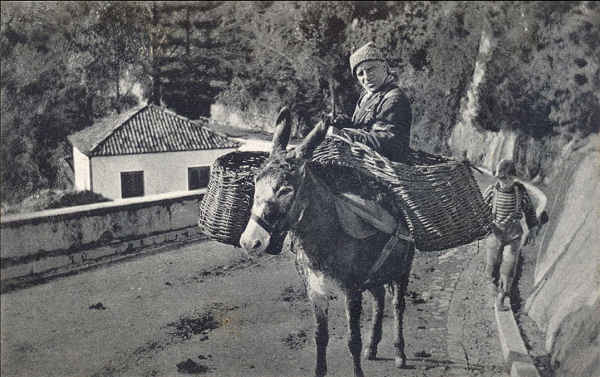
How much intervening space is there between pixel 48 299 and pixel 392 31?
277 cm

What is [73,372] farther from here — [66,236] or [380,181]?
[380,181]

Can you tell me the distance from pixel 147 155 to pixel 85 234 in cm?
66

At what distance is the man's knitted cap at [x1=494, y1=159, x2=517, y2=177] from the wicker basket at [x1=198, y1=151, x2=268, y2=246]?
1.42m

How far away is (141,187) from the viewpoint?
3.67 metres

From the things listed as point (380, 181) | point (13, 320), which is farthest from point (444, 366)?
point (13, 320)

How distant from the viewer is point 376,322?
3428 millimetres

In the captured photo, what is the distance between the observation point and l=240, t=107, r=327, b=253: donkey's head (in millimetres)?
2738

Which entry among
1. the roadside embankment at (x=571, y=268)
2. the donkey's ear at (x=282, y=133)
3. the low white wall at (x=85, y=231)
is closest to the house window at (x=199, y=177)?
the low white wall at (x=85, y=231)

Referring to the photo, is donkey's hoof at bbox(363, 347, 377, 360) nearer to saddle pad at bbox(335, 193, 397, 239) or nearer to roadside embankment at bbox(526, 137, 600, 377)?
saddle pad at bbox(335, 193, 397, 239)

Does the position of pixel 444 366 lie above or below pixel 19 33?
below

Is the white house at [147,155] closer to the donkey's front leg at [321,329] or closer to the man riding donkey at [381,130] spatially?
the man riding donkey at [381,130]

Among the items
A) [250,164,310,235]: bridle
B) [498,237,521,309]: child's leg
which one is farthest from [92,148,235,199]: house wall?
[498,237,521,309]: child's leg

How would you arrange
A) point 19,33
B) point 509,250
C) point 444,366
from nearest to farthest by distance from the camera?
point 444,366 < point 509,250 < point 19,33

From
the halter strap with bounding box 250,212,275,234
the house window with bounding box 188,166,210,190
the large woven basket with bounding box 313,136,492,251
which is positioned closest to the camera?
the halter strap with bounding box 250,212,275,234
